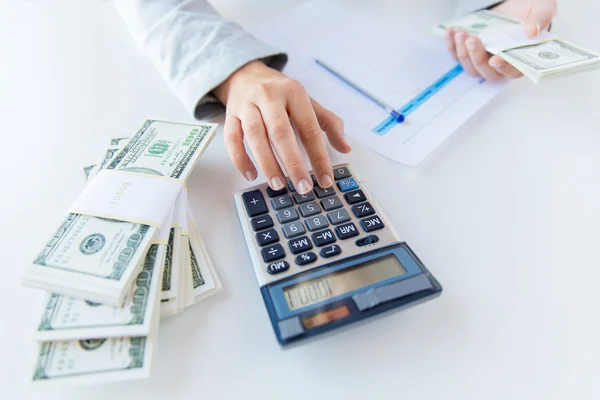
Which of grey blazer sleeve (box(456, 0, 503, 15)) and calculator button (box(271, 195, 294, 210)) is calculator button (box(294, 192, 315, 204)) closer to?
calculator button (box(271, 195, 294, 210))

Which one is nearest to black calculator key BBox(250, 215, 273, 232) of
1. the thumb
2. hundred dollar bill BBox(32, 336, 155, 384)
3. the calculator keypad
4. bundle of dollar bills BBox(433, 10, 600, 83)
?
the calculator keypad

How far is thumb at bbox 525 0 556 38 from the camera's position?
0.59m

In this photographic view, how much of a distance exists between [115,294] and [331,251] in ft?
0.55

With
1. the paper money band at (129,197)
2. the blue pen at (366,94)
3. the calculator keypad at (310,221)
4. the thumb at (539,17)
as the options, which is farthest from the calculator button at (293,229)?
the thumb at (539,17)

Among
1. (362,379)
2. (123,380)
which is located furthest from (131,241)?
(362,379)

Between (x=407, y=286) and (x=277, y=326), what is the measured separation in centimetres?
10

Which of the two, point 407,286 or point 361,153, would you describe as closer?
point 407,286

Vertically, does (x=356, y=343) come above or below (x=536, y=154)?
below

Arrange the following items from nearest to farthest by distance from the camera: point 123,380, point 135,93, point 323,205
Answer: point 123,380 < point 323,205 < point 135,93

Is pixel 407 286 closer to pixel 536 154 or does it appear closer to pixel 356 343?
pixel 356 343

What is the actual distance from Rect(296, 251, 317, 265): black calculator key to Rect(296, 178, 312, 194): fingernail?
0.24 ft

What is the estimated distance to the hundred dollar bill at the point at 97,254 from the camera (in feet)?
1.08

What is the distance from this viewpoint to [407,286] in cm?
34

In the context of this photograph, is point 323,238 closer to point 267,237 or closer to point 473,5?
point 267,237
